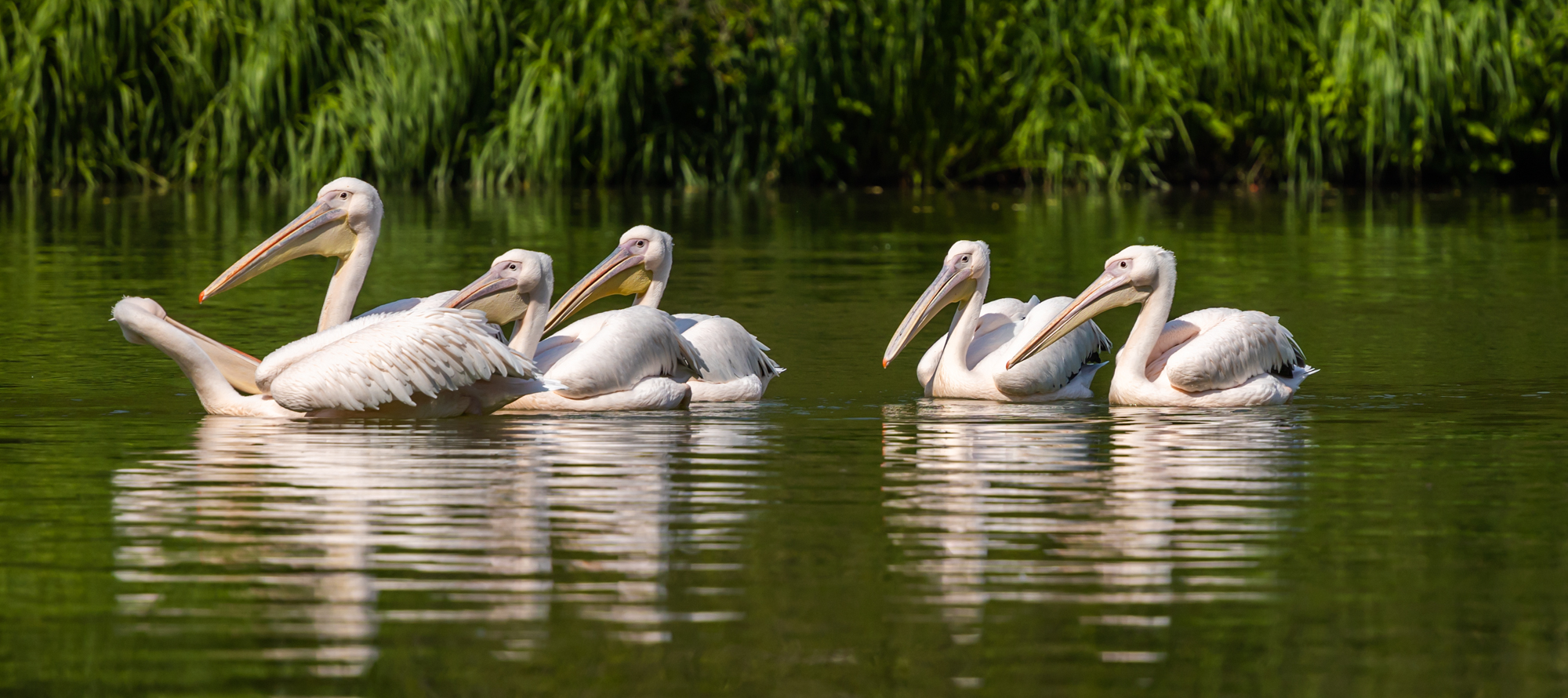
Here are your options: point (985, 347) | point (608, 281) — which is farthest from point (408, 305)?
point (985, 347)

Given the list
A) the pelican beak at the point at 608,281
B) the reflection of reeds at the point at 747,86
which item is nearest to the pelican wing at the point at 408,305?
the pelican beak at the point at 608,281

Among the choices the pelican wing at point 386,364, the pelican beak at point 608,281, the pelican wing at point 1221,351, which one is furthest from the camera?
the pelican beak at point 608,281

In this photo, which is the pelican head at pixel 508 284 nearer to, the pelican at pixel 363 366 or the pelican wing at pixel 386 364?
the pelican at pixel 363 366

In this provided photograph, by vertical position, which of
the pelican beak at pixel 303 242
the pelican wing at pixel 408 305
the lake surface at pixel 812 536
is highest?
the pelican beak at pixel 303 242

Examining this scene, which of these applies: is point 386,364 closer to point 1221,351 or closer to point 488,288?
point 488,288

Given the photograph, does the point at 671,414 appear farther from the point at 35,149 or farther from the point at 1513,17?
the point at 1513,17

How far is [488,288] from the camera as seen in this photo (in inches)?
350

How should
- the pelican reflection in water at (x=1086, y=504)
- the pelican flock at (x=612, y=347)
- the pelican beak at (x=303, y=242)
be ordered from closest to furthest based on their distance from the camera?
1. the pelican reflection in water at (x=1086, y=504)
2. the pelican flock at (x=612, y=347)
3. the pelican beak at (x=303, y=242)

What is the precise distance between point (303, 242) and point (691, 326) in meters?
1.73

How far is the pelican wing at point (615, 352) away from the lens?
27.5 ft

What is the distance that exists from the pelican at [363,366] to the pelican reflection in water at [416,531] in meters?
0.16

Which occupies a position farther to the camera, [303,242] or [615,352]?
[303,242]

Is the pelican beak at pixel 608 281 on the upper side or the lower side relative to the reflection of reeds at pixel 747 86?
lower

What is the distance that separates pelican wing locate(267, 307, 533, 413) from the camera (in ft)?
25.9
